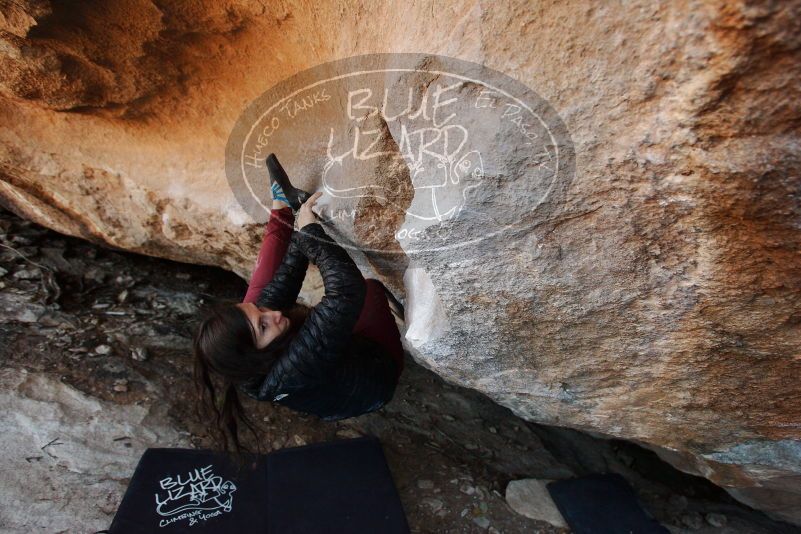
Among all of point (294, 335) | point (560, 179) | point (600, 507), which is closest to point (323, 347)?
point (294, 335)

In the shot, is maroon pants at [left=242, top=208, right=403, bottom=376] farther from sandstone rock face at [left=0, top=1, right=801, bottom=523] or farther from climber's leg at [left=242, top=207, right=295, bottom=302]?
sandstone rock face at [left=0, top=1, right=801, bottom=523]

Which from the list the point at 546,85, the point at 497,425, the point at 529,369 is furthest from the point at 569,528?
the point at 546,85

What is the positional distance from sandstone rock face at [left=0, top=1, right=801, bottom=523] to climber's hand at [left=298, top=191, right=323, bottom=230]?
5 centimetres

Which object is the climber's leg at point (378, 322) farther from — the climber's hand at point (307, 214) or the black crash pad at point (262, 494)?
the black crash pad at point (262, 494)

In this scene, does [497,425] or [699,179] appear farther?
[497,425]

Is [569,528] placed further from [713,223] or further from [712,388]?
[713,223]

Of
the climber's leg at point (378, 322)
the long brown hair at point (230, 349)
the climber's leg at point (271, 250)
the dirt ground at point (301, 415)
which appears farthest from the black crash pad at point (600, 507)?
the climber's leg at point (271, 250)

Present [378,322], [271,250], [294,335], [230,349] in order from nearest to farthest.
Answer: [230,349], [294,335], [271,250], [378,322]

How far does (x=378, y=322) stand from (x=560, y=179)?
3.05 feet

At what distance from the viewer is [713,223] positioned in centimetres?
74

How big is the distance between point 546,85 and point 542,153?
0.11 m

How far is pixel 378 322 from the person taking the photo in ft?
5.24

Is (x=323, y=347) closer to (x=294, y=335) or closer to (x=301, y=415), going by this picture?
(x=294, y=335)

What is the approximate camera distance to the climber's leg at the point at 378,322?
1.54 m
